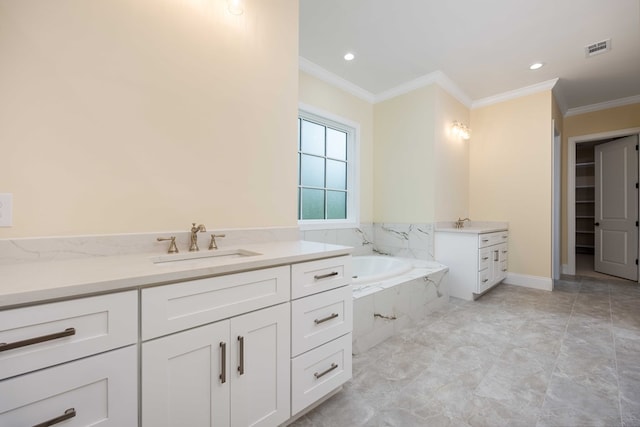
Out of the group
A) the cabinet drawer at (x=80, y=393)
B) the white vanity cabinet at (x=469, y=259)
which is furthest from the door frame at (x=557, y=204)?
the cabinet drawer at (x=80, y=393)

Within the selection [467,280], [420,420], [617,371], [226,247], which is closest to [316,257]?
[226,247]

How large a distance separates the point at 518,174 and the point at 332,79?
9.05 ft

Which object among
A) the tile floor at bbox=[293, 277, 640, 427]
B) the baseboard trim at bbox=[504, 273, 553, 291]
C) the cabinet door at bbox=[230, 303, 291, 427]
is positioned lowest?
the tile floor at bbox=[293, 277, 640, 427]

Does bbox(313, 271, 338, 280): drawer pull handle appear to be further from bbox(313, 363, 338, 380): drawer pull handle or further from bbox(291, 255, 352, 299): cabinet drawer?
bbox(313, 363, 338, 380): drawer pull handle

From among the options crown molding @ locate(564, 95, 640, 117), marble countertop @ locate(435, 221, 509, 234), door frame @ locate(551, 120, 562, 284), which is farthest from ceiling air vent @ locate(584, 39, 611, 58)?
marble countertop @ locate(435, 221, 509, 234)

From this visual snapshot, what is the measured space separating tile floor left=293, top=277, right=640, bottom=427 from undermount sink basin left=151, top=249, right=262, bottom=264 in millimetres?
858

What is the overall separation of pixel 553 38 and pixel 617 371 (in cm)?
278

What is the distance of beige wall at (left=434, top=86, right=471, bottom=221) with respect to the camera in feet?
10.8

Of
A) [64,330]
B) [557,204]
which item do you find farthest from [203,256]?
[557,204]

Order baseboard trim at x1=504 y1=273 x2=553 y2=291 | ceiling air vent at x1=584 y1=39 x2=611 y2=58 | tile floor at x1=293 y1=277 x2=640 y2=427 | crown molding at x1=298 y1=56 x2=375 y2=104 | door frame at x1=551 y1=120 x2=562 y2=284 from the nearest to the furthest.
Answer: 1. tile floor at x1=293 y1=277 x2=640 y2=427
2. ceiling air vent at x1=584 y1=39 x2=611 y2=58
3. crown molding at x1=298 y1=56 x2=375 y2=104
4. baseboard trim at x1=504 y1=273 x2=553 y2=291
5. door frame at x1=551 y1=120 x2=562 y2=284

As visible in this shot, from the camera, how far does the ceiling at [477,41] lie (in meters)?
2.18

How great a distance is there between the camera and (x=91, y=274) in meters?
0.82

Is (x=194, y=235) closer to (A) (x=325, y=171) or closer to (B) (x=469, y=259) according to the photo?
(A) (x=325, y=171)

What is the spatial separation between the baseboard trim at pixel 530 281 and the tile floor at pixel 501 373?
0.64 m
